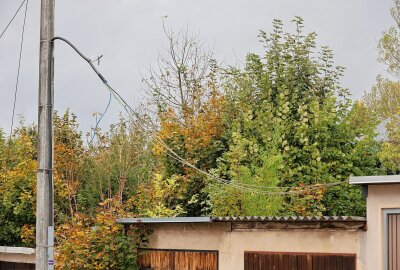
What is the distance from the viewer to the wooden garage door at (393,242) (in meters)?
14.9

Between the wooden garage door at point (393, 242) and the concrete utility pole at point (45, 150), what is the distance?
18.8 feet

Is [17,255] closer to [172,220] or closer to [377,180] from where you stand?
[172,220]

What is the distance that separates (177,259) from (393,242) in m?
5.21

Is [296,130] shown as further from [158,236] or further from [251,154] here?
[158,236]

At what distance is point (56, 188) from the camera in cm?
3197

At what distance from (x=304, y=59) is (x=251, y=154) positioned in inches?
145

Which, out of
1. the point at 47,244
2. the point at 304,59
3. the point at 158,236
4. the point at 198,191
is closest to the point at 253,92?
the point at 304,59

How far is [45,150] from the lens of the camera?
47.9ft

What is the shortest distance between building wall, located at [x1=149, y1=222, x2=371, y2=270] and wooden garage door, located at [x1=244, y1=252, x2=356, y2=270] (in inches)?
3.8

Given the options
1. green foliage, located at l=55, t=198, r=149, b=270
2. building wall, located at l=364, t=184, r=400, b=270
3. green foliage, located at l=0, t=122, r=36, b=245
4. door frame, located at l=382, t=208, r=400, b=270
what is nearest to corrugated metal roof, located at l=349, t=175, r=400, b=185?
building wall, located at l=364, t=184, r=400, b=270

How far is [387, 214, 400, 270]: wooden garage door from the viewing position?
14906 millimetres

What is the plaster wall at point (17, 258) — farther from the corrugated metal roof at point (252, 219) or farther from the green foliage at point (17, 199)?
the green foliage at point (17, 199)

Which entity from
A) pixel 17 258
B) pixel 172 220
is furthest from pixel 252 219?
pixel 17 258

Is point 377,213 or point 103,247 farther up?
point 377,213
